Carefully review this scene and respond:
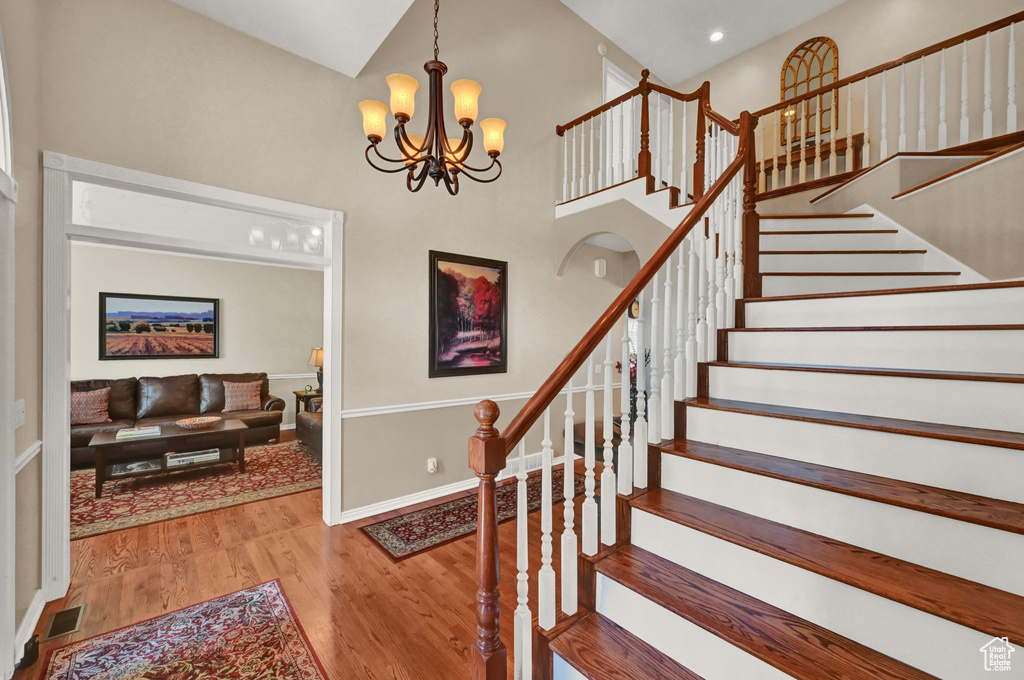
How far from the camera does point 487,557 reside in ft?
4.14

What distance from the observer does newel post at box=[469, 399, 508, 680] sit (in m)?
1.24

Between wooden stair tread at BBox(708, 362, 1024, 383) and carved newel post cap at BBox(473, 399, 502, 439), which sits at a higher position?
wooden stair tread at BBox(708, 362, 1024, 383)

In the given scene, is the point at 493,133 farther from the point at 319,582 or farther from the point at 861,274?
the point at 319,582

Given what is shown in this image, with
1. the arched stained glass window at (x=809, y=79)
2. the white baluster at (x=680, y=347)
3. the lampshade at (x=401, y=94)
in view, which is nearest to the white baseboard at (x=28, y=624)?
the lampshade at (x=401, y=94)

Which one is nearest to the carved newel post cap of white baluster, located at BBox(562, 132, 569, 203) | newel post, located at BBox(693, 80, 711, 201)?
newel post, located at BBox(693, 80, 711, 201)

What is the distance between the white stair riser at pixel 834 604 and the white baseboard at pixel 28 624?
102 inches

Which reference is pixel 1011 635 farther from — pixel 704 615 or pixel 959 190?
pixel 959 190

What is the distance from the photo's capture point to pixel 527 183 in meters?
4.09

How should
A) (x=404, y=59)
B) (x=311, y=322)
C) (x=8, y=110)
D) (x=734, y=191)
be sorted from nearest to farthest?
(x=8, y=110)
(x=734, y=191)
(x=404, y=59)
(x=311, y=322)

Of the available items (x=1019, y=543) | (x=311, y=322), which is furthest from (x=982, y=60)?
(x=311, y=322)

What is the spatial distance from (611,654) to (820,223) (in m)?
2.91

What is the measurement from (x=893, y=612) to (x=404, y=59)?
4.01m

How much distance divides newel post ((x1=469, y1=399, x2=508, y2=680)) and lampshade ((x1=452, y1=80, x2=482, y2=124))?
5.33 ft

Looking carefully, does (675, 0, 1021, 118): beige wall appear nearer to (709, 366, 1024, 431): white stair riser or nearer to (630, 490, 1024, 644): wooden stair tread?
(709, 366, 1024, 431): white stair riser
